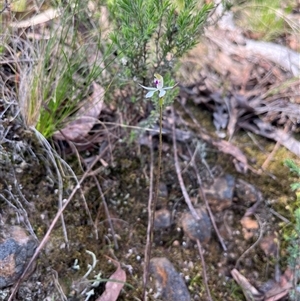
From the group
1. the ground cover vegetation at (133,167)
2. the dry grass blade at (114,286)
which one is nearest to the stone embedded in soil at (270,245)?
the ground cover vegetation at (133,167)

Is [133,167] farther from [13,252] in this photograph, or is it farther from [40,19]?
[40,19]

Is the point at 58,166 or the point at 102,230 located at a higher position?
the point at 58,166

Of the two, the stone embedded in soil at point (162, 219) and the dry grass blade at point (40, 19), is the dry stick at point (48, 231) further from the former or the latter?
the dry grass blade at point (40, 19)

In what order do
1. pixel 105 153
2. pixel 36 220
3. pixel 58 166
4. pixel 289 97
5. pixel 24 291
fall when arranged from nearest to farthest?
pixel 24 291 → pixel 36 220 → pixel 58 166 → pixel 105 153 → pixel 289 97

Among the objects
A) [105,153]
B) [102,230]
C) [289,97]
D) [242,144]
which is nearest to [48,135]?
[105,153]

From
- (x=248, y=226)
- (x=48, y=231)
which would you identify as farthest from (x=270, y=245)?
(x=48, y=231)

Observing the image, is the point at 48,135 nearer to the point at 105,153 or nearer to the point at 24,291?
the point at 105,153

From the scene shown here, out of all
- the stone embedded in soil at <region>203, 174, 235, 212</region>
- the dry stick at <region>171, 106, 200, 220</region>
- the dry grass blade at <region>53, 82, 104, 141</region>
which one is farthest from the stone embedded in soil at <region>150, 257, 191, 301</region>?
the dry grass blade at <region>53, 82, 104, 141</region>
